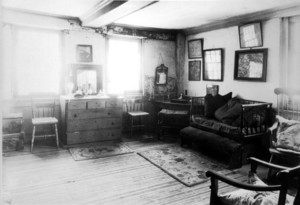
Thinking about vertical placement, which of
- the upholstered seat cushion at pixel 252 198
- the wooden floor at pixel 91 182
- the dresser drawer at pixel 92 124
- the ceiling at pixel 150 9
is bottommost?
the wooden floor at pixel 91 182

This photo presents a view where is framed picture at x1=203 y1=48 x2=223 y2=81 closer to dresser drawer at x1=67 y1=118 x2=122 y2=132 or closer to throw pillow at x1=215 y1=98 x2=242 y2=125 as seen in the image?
throw pillow at x1=215 y1=98 x2=242 y2=125

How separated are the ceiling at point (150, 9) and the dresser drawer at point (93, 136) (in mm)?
2449

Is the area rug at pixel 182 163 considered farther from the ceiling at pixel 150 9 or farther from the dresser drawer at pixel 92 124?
the ceiling at pixel 150 9

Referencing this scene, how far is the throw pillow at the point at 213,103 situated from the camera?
5855mm

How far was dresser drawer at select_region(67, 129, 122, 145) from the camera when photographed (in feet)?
18.8

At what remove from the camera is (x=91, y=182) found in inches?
156

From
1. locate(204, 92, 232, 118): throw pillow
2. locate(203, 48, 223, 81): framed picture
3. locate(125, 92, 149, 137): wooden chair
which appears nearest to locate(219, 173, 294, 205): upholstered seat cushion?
locate(204, 92, 232, 118): throw pillow

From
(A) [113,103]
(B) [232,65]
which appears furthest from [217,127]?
(A) [113,103]

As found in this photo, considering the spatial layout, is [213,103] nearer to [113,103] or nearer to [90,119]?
[113,103]

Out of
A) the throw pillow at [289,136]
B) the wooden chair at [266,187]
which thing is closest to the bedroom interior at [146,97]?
the throw pillow at [289,136]

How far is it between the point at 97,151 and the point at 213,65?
3.55m

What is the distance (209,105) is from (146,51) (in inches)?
99.6

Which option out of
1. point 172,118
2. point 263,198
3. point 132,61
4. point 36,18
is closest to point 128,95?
point 132,61

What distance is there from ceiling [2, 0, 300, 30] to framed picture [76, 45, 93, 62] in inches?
22.2
